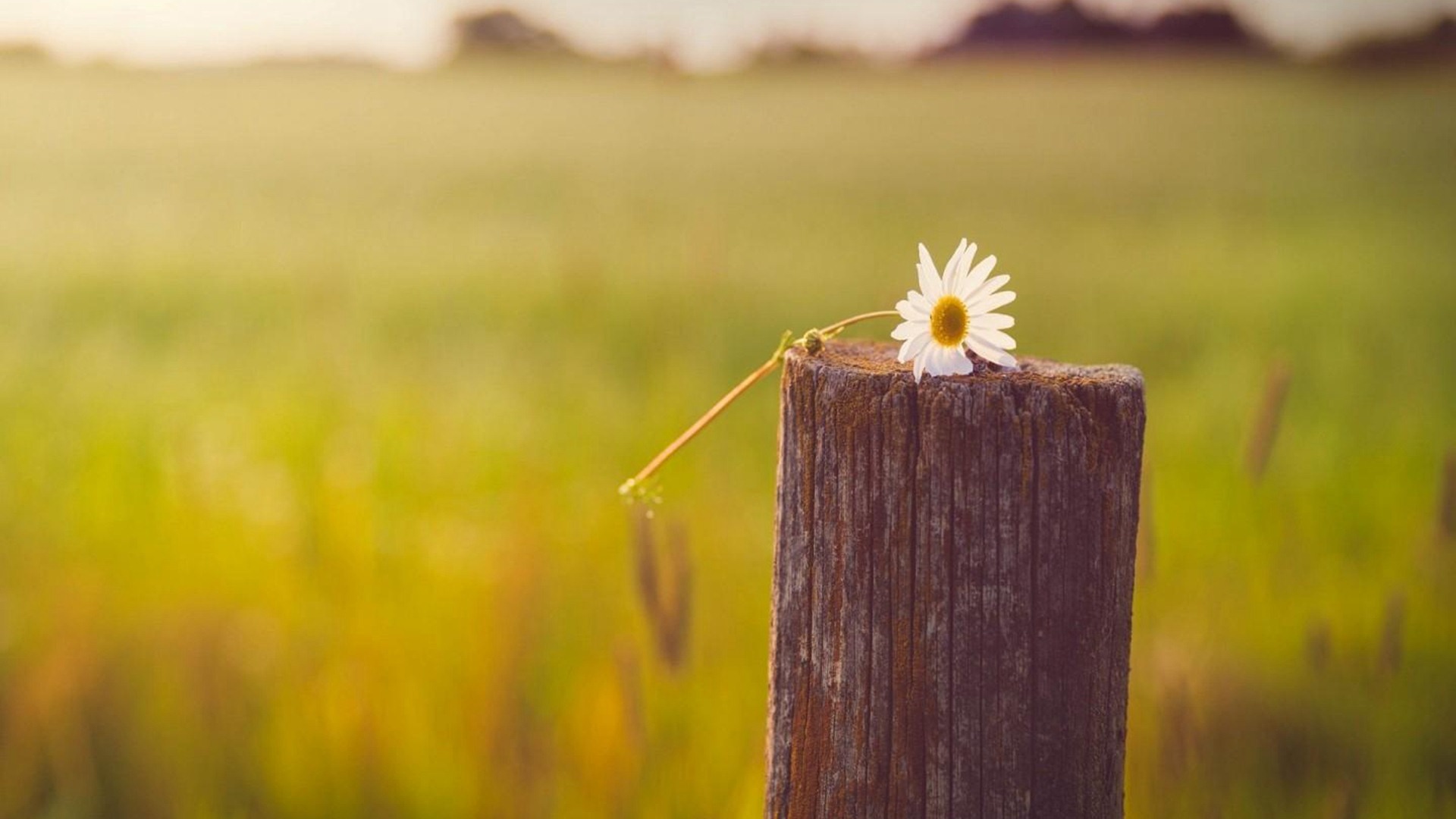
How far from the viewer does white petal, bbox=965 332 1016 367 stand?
960 mm

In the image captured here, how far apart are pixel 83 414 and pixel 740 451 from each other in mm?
2131

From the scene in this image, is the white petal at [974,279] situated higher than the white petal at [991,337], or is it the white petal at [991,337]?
the white petal at [974,279]

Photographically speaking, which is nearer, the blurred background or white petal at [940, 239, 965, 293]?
white petal at [940, 239, 965, 293]

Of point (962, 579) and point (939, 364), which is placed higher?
point (939, 364)

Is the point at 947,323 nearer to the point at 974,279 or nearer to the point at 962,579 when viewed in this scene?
the point at 974,279

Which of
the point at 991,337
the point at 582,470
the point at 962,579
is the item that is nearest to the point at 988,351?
the point at 991,337

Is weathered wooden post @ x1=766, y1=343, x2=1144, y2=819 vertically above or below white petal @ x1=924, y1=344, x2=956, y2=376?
below

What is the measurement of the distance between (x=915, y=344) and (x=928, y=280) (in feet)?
0.21

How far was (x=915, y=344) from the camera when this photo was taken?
0.94 metres

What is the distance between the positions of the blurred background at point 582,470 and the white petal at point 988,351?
0.48 meters

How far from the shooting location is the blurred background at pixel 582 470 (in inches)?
83.7

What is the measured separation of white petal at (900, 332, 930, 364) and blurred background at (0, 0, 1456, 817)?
1.55 feet

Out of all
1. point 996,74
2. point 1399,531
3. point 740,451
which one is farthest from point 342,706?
point 996,74

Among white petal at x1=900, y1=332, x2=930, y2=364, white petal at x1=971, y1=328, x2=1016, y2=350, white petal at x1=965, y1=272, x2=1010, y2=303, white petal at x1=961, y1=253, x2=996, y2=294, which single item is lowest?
white petal at x1=900, y1=332, x2=930, y2=364
